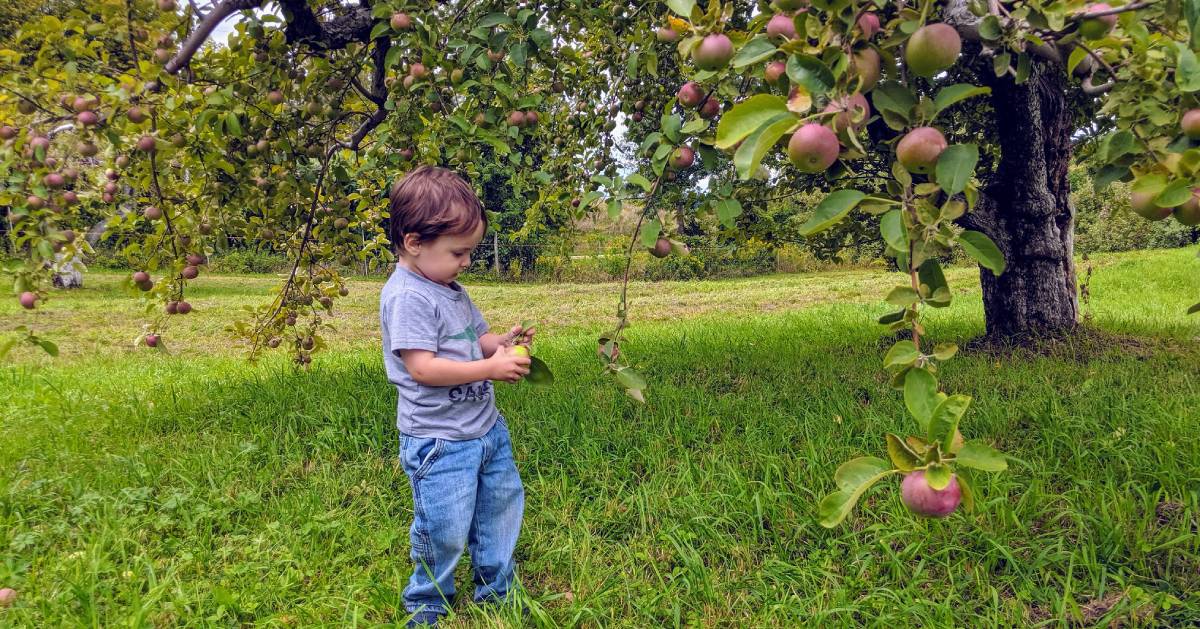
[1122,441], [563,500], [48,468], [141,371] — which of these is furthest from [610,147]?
[141,371]

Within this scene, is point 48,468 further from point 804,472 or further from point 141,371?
point 804,472

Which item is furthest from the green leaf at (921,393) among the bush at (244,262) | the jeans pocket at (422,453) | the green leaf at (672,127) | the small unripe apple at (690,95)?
the bush at (244,262)

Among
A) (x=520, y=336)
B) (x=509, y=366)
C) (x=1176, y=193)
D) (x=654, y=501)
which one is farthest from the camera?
(x=654, y=501)

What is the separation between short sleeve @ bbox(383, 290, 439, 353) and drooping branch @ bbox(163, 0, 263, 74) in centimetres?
140

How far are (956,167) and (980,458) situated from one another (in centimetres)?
34

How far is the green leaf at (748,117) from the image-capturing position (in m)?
0.79

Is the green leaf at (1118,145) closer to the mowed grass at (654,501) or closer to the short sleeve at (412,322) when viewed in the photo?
the mowed grass at (654,501)

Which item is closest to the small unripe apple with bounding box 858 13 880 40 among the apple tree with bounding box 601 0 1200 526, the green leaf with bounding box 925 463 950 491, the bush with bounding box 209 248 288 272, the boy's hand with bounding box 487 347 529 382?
the apple tree with bounding box 601 0 1200 526

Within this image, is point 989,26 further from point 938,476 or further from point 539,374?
point 539,374

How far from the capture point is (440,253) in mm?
1769

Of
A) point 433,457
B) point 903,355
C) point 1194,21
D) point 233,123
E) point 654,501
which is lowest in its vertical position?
point 654,501

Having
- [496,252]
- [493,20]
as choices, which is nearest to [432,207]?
[493,20]

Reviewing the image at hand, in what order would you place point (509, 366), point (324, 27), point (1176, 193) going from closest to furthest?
point (1176, 193) → point (509, 366) → point (324, 27)

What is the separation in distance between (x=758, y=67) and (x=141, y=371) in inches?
213
